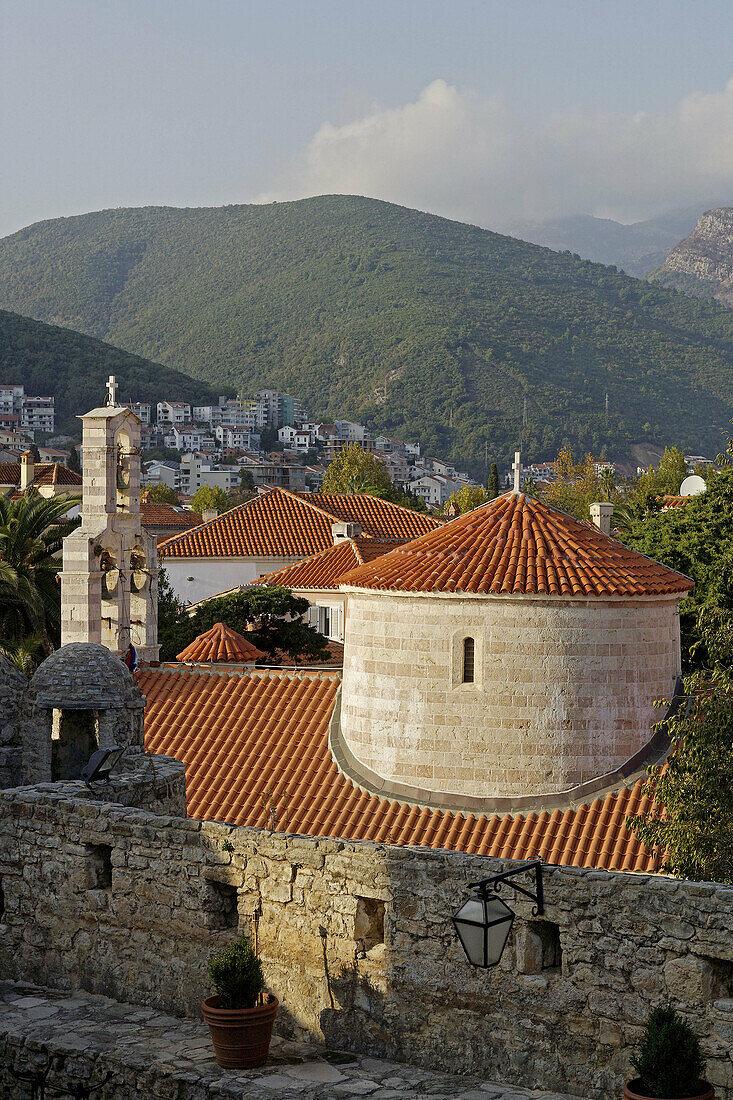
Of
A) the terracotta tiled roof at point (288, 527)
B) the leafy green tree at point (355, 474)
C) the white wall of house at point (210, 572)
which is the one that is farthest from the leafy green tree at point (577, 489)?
the white wall of house at point (210, 572)

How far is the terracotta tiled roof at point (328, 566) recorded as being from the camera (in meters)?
42.6

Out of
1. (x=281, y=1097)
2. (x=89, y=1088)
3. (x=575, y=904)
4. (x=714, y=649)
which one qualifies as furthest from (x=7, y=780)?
(x=714, y=649)

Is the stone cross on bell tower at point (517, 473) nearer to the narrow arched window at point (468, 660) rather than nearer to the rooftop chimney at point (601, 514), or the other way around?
the narrow arched window at point (468, 660)

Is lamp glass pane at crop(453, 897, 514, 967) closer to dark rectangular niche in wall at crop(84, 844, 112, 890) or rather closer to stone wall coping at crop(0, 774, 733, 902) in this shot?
stone wall coping at crop(0, 774, 733, 902)

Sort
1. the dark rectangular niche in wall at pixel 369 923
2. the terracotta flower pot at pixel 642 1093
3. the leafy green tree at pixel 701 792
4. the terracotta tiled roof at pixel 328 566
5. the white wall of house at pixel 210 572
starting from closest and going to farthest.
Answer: the terracotta flower pot at pixel 642 1093 → the dark rectangular niche in wall at pixel 369 923 → the leafy green tree at pixel 701 792 → the terracotta tiled roof at pixel 328 566 → the white wall of house at pixel 210 572

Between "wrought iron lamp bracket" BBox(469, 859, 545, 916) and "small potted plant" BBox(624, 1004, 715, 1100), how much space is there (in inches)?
38.7

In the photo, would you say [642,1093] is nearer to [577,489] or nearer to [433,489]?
[577,489]

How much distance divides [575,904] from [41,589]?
20.8m

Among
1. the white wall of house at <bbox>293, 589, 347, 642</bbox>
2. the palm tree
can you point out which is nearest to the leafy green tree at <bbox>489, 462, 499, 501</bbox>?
the white wall of house at <bbox>293, 589, 347, 642</bbox>

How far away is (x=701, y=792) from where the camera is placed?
1241 centimetres

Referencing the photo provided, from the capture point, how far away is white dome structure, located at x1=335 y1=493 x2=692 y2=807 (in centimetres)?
1592

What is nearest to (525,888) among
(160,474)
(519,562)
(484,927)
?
(484,927)

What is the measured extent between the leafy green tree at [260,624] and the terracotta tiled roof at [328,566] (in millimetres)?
5556

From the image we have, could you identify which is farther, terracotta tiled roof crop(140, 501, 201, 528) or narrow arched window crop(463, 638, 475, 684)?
terracotta tiled roof crop(140, 501, 201, 528)
